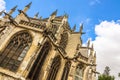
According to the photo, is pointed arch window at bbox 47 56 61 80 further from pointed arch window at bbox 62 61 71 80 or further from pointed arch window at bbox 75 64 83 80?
pointed arch window at bbox 75 64 83 80

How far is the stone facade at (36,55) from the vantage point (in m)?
15.2

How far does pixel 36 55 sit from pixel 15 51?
2.36 m

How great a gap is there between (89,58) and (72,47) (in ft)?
9.94

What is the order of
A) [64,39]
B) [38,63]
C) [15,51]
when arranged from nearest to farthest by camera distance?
[15,51] < [38,63] < [64,39]

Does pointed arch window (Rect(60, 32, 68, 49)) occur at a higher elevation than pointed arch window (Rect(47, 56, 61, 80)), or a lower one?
higher

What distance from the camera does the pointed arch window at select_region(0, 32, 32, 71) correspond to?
15227 millimetres

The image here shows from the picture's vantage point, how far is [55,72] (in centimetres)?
1944

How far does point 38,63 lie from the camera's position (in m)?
16.5

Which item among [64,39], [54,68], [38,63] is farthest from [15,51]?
[64,39]

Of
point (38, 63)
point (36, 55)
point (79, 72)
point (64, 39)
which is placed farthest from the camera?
point (64, 39)

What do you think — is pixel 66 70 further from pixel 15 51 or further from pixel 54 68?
pixel 15 51

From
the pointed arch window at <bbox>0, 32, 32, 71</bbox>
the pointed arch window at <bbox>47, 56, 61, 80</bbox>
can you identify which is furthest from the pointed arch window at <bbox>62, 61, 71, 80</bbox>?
the pointed arch window at <bbox>0, 32, 32, 71</bbox>

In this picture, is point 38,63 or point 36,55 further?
point 38,63

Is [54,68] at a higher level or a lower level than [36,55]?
higher
